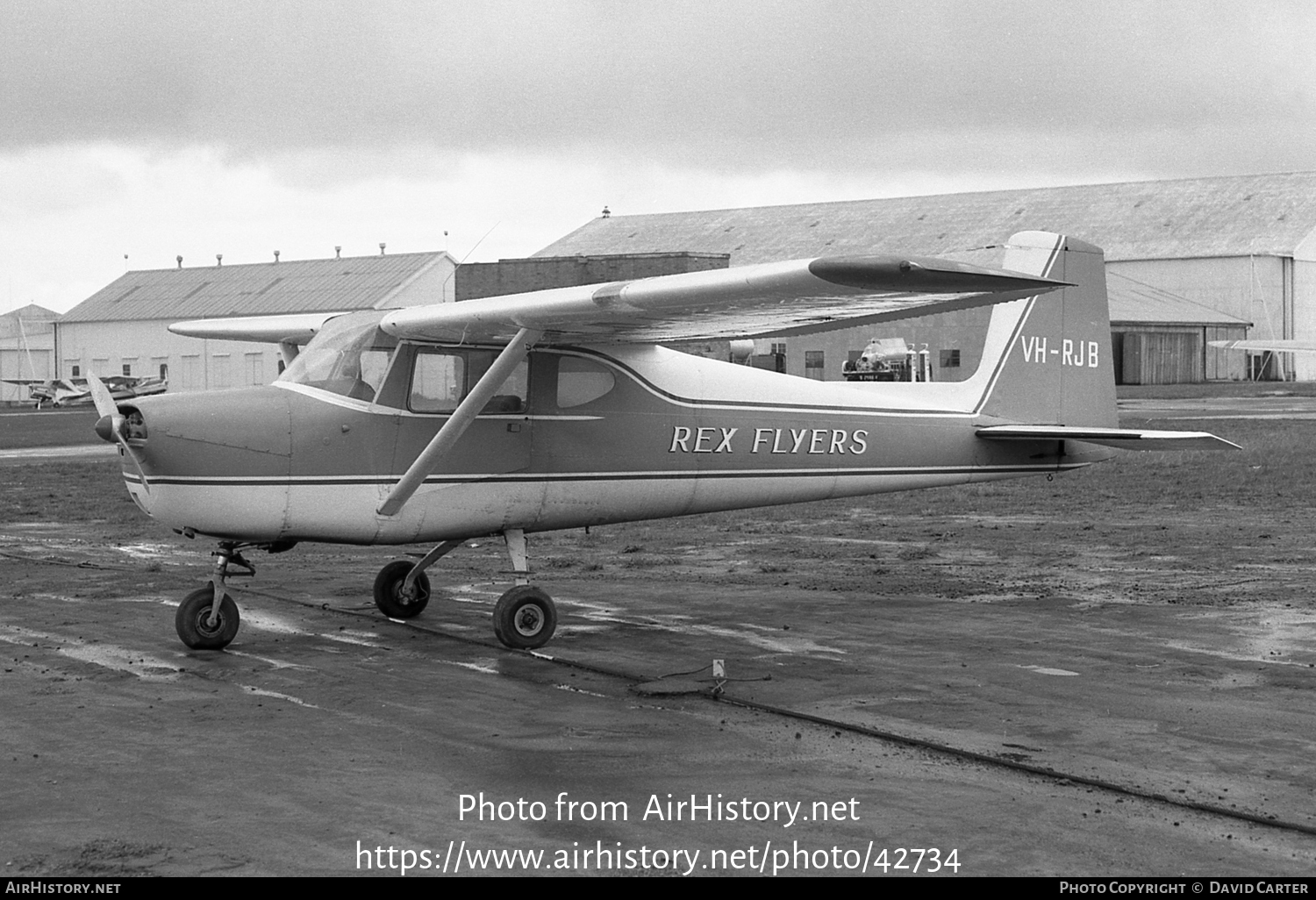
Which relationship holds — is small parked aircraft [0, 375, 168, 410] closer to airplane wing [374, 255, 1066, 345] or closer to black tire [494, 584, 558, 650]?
airplane wing [374, 255, 1066, 345]

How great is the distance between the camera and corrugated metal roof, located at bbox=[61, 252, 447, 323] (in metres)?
75.6

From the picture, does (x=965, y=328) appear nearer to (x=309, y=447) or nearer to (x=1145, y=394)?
(x=1145, y=394)

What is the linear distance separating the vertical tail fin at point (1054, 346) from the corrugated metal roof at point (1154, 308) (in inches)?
2229

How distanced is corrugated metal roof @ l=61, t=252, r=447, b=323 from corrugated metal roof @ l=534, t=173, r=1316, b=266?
40.0ft

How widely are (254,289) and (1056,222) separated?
4220cm

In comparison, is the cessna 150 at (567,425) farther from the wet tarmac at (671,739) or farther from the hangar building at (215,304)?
the hangar building at (215,304)

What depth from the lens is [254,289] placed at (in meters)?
79.7

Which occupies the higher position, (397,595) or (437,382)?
(437,382)

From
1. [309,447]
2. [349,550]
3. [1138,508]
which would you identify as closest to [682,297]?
[309,447]

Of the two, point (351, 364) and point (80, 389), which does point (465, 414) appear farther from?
point (80, 389)

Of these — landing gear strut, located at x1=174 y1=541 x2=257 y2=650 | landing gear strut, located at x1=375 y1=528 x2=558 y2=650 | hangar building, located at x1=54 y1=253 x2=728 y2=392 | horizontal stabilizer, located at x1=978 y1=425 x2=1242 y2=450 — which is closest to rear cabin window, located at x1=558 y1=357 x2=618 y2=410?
landing gear strut, located at x1=375 y1=528 x2=558 y2=650

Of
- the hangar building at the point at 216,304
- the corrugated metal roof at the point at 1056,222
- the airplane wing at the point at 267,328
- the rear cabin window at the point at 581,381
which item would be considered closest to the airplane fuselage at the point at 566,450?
the rear cabin window at the point at 581,381

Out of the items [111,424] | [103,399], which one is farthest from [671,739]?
[103,399]

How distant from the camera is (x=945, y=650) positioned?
31.8 feet
